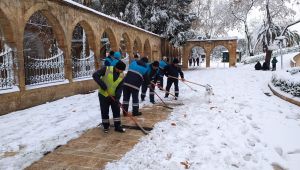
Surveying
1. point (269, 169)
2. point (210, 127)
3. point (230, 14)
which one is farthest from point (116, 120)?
point (230, 14)

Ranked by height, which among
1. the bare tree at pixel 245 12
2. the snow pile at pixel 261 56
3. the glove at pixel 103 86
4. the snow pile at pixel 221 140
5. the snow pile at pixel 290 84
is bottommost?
the snow pile at pixel 221 140

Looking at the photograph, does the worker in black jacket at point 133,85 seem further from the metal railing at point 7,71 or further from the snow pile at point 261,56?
the snow pile at point 261,56

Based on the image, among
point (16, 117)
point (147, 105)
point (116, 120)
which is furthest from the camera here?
point (147, 105)

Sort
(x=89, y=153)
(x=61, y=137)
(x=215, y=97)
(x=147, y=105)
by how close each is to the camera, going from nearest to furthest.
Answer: (x=89, y=153) → (x=61, y=137) → (x=147, y=105) → (x=215, y=97)

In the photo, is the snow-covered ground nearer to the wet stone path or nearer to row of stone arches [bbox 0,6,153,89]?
the wet stone path

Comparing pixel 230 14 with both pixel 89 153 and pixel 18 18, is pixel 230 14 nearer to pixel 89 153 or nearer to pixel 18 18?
pixel 18 18

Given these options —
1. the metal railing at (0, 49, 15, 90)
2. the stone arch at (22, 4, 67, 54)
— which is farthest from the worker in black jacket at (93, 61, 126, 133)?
the stone arch at (22, 4, 67, 54)

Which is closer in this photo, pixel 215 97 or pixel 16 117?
pixel 16 117

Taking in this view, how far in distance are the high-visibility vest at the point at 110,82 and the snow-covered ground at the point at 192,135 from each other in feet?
3.46

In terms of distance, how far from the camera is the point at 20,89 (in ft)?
27.8

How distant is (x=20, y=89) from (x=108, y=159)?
516cm

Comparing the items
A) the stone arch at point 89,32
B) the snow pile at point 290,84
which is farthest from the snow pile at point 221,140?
the stone arch at point 89,32

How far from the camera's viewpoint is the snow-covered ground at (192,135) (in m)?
4.66

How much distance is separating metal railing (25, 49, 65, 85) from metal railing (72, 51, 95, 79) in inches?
38.6
